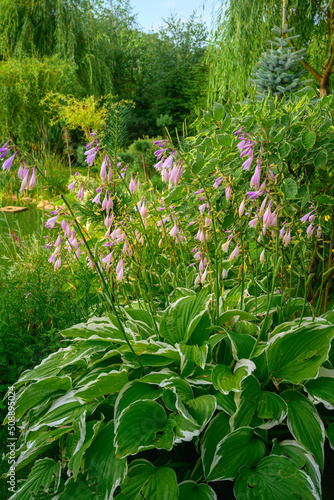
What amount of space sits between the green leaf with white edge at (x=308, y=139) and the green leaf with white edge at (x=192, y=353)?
1.04 m

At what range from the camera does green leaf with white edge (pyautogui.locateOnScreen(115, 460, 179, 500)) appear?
1203mm

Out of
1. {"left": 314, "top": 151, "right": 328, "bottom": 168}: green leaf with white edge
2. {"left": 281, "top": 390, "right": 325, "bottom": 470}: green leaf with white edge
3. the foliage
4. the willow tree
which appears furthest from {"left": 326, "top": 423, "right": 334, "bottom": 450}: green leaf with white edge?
the willow tree

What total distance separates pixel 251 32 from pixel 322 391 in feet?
20.6

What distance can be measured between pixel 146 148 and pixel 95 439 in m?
9.06

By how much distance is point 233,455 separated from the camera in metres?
1.30

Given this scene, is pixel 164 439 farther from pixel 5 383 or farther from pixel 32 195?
pixel 32 195

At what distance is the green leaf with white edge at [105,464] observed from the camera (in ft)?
4.13

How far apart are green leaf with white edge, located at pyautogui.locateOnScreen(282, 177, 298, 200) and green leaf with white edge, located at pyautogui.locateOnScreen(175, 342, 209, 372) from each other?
0.72 m

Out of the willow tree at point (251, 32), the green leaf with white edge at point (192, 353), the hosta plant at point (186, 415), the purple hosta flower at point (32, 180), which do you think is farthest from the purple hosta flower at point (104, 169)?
the willow tree at point (251, 32)

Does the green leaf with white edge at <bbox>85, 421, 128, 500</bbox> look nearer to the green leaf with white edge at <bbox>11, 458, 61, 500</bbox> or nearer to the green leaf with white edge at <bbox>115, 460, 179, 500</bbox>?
the green leaf with white edge at <bbox>115, 460, 179, 500</bbox>

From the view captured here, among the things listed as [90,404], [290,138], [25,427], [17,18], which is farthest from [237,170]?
[17,18]

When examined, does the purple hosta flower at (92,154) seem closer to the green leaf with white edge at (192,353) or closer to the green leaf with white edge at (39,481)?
the green leaf with white edge at (192,353)

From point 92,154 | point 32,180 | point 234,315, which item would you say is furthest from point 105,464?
point 92,154

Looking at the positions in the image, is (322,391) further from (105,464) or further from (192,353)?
(105,464)
